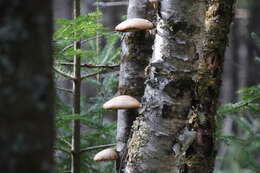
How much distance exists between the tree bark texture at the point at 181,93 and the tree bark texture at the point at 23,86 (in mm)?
1719

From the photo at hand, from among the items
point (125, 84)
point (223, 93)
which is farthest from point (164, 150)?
point (223, 93)

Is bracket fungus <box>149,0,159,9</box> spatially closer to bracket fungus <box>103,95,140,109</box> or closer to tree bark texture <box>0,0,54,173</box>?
bracket fungus <box>103,95,140,109</box>

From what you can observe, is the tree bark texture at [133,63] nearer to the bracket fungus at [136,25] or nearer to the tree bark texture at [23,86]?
the bracket fungus at [136,25]

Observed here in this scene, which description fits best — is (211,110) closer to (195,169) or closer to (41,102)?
(195,169)

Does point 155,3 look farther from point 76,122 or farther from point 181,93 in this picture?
point 76,122

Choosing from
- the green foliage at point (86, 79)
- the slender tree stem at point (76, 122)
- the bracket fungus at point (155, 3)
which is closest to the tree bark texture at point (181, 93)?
the bracket fungus at point (155, 3)

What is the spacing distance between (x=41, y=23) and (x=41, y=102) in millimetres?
220

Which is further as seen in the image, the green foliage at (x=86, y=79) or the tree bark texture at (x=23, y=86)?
the green foliage at (x=86, y=79)

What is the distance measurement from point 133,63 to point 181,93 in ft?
2.03

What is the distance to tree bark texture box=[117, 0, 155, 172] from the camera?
3.30m

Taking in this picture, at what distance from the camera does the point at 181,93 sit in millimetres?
2832

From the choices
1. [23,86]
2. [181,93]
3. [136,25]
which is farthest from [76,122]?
[23,86]

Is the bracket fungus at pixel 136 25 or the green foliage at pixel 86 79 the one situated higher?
the bracket fungus at pixel 136 25

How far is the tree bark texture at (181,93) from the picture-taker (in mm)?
2803
